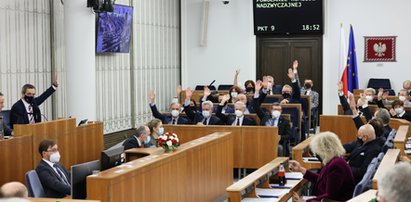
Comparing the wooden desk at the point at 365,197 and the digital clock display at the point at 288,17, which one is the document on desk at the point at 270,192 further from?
the digital clock display at the point at 288,17

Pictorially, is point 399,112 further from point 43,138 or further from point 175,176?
point 43,138

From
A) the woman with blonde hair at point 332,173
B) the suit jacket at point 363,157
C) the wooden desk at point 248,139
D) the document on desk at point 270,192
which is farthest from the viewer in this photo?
the wooden desk at point 248,139

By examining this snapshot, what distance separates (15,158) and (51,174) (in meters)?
1.79

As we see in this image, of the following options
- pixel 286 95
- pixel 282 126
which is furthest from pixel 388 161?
pixel 286 95

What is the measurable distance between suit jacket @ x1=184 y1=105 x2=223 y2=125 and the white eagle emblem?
8.07 m

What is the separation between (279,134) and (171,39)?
27.8 ft

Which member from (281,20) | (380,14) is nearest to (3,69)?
(281,20)

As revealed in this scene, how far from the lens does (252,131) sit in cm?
1149

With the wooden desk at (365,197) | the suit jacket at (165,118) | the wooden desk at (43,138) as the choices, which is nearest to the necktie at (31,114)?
the wooden desk at (43,138)

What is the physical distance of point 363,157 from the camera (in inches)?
332

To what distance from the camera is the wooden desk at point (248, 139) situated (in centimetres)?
1141

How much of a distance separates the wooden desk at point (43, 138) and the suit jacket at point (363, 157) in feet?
14.4

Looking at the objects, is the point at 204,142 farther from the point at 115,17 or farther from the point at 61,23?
the point at 115,17

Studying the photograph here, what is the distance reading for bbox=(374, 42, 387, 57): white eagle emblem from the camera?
19.1 metres
